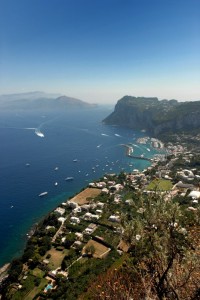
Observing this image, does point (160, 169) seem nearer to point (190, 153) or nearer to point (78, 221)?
point (190, 153)

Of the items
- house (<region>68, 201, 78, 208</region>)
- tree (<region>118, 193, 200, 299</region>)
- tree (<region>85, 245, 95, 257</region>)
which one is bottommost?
house (<region>68, 201, 78, 208</region>)

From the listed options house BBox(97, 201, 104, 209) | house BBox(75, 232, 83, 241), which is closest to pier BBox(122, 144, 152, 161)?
house BBox(97, 201, 104, 209)

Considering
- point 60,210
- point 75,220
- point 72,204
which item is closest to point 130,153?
point 72,204

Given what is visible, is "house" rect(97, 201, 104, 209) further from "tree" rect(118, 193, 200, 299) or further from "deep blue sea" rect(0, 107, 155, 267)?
"tree" rect(118, 193, 200, 299)

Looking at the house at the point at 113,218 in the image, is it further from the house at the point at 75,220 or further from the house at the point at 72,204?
the house at the point at 72,204

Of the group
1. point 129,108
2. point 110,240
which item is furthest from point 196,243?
point 129,108

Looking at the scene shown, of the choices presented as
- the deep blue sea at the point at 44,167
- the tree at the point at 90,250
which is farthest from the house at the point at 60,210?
the tree at the point at 90,250
